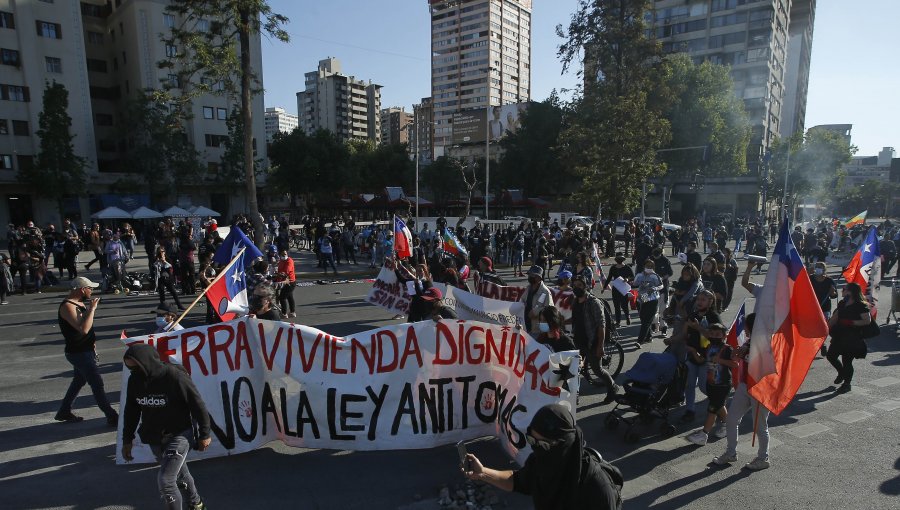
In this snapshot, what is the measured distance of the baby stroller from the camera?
5.95 m

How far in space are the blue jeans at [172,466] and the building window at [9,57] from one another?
4965 cm

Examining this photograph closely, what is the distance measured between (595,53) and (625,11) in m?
2.43

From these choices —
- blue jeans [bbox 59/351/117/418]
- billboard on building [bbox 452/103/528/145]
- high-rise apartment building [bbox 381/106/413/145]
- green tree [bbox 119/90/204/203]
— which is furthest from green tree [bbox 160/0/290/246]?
high-rise apartment building [bbox 381/106/413/145]

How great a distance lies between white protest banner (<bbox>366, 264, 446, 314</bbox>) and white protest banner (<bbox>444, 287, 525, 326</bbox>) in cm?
195

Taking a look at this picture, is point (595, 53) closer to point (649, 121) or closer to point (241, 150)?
point (649, 121)

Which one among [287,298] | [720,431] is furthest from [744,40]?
[720,431]

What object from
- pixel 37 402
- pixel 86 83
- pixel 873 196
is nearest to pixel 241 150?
pixel 86 83

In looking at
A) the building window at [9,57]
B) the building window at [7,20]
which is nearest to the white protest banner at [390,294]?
the building window at [9,57]

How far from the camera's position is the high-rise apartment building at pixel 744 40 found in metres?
61.0

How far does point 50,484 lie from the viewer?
4957mm

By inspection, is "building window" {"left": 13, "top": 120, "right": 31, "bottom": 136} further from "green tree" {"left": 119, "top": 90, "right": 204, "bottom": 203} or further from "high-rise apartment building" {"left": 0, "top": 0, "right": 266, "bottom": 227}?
"green tree" {"left": 119, "top": 90, "right": 204, "bottom": 203}

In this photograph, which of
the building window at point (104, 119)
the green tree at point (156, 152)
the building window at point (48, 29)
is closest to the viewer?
the building window at point (48, 29)

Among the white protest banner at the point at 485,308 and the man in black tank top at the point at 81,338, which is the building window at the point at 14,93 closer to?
the man in black tank top at the point at 81,338

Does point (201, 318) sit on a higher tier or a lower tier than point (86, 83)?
lower
